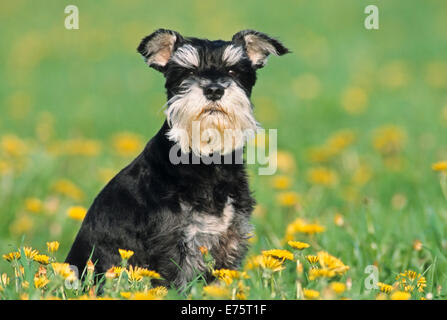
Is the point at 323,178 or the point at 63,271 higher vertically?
the point at 323,178

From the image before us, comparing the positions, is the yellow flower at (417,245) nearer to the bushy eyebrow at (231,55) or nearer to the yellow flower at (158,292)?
the bushy eyebrow at (231,55)

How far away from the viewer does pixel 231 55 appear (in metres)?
4.18

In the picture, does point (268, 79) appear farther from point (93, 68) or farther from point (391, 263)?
point (391, 263)

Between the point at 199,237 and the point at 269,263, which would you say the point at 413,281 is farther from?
the point at 199,237

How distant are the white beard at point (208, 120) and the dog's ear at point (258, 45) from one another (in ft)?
1.58

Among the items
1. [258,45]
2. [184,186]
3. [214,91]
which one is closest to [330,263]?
[184,186]


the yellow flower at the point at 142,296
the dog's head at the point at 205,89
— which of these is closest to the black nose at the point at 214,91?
the dog's head at the point at 205,89

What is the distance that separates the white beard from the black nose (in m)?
0.02

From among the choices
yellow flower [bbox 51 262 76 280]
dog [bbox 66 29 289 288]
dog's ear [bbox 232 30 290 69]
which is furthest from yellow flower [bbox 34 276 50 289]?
dog's ear [bbox 232 30 290 69]

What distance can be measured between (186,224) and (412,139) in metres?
5.63

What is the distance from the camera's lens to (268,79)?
12930 mm

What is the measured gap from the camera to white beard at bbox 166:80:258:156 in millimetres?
4047

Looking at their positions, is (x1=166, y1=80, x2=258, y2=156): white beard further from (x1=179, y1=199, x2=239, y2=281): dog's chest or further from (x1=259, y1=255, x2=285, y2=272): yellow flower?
(x1=259, y1=255, x2=285, y2=272): yellow flower

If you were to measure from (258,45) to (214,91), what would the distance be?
0.72 metres
